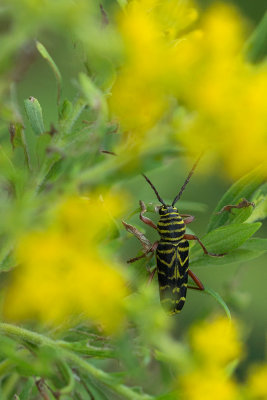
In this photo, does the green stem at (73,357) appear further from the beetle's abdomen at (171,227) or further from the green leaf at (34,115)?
the beetle's abdomen at (171,227)

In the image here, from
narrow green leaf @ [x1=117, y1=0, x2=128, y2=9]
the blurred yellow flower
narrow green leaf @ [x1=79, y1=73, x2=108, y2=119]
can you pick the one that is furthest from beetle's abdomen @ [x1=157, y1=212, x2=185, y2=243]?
narrow green leaf @ [x1=79, y1=73, x2=108, y2=119]

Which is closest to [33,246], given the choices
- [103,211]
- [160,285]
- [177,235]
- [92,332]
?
[103,211]

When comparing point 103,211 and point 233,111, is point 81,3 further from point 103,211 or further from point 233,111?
point 103,211

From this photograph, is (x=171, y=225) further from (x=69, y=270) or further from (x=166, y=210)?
(x=69, y=270)

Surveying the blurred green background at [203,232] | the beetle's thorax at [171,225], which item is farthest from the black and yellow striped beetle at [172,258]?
the blurred green background at [203,232]

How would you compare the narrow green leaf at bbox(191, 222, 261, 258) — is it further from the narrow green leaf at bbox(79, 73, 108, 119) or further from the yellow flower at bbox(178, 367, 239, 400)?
the narrow green leaf at bbox(79, 73, 108, 119)

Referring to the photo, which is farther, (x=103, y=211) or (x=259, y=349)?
(x=259, y=349)
